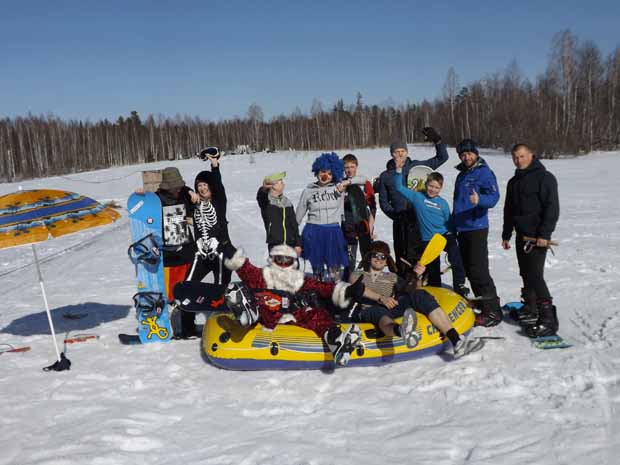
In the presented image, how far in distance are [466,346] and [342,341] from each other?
3.91 feet

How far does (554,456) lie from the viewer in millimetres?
3102

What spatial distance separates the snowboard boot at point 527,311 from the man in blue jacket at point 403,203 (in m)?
1.25

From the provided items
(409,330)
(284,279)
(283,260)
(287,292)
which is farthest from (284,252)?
(409,330)

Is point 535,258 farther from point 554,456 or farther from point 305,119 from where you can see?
point 305,119

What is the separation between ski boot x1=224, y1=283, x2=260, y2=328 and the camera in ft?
15.0

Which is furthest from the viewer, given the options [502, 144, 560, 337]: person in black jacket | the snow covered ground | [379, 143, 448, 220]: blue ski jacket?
[379, 143, 448, 220]: blue ski jacket

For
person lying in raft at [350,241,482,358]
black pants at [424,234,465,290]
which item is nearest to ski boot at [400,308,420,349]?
person lying in raft at [350,241,482,358]

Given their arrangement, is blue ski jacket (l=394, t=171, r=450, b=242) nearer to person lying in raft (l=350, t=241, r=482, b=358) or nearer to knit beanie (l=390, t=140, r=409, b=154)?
knit beanie (l=390, t=140, r=409, b=154)

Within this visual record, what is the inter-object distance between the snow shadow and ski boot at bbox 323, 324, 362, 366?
11.4 feet

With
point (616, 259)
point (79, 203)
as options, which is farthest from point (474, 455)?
point (616, 259)

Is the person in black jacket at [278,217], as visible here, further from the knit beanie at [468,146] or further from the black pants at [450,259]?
the knit beanie at [468,146]

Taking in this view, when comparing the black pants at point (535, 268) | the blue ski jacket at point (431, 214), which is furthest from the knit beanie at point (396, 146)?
the black pants at point (535, 268)

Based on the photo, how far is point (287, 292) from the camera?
506 centimetres

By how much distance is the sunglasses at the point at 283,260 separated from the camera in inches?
199
